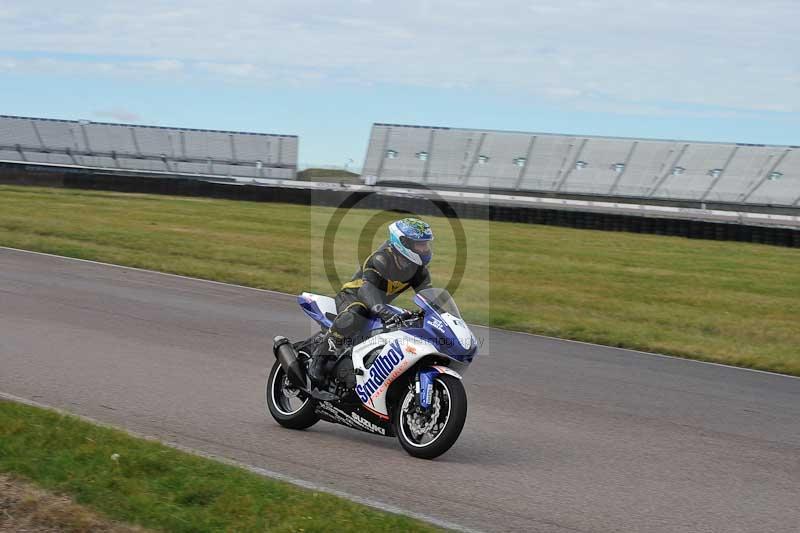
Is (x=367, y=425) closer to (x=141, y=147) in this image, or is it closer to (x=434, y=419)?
(x=434, y=419)

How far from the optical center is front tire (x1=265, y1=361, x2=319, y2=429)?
8086 millimetres

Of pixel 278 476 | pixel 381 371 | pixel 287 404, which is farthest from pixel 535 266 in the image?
pixel 278 476

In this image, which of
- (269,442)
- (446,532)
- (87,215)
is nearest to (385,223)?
(87,215)

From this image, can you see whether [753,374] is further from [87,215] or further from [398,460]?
[87,215]

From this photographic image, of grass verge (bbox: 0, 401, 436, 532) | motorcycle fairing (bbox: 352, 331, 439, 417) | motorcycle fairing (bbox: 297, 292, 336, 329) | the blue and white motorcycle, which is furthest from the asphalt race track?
motorcycle fairing (bbox: 297, 292, 336, 329)

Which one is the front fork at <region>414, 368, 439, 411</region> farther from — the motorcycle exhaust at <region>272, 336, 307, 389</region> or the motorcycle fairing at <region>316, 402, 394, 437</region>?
the motorcycle exhaust at <region>272, 336, 307, 389</region>

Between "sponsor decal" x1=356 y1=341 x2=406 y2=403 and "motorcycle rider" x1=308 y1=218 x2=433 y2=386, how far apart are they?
0.86 ft

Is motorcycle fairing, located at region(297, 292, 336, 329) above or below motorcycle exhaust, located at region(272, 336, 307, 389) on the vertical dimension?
above

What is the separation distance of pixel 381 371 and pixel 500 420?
171 centimetres

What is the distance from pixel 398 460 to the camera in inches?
282

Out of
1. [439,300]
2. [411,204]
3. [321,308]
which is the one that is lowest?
[411,204]

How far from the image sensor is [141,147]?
5191cm

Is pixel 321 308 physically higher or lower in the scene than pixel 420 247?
lower

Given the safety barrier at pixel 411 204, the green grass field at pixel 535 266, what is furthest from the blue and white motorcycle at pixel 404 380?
the safety barrier at pixel 411 204
